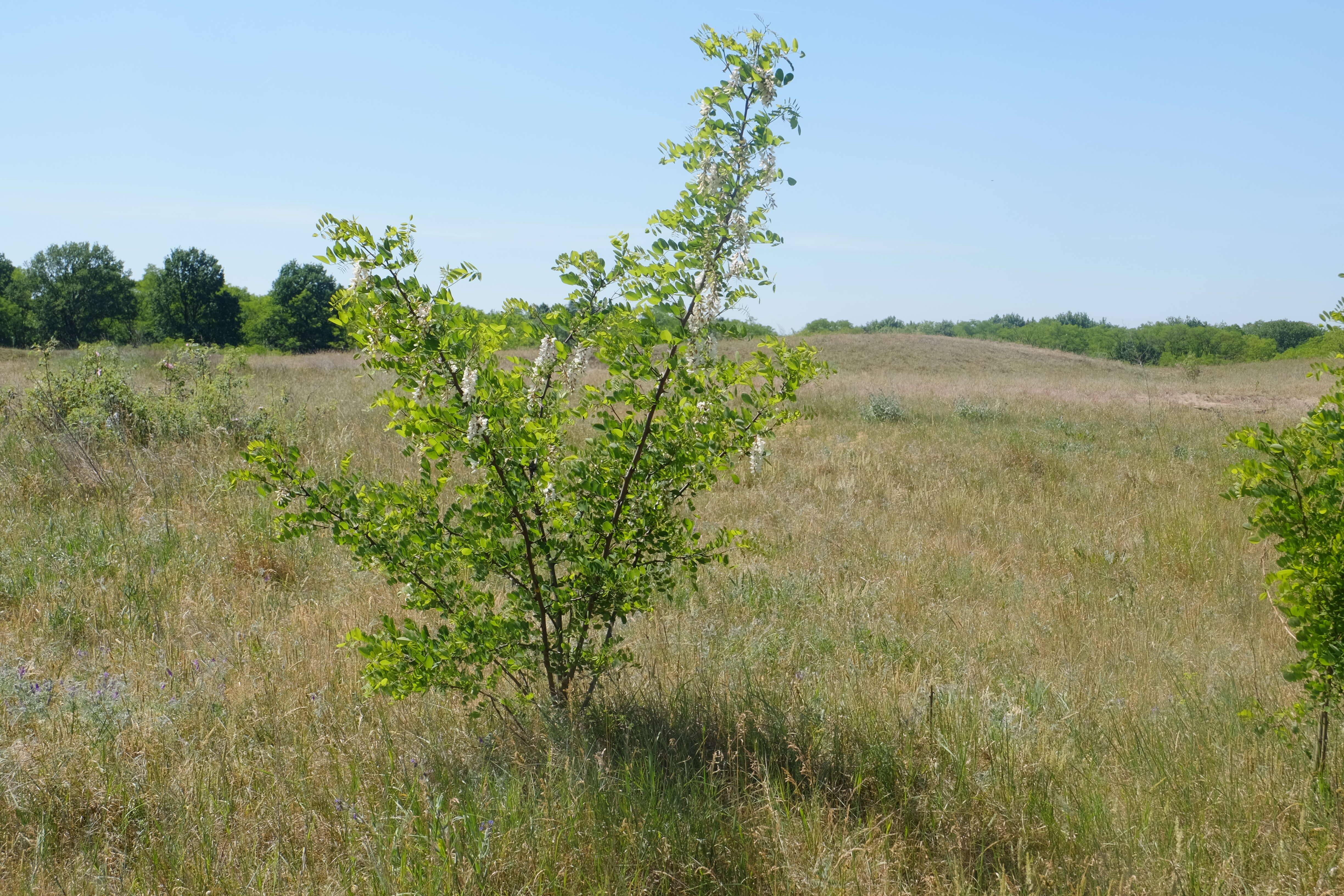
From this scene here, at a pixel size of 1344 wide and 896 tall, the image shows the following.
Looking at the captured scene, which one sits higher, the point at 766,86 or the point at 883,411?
the point at 766,86

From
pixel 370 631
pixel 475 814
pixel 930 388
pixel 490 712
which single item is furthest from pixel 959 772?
pixel 930 388

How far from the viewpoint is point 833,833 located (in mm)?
2756

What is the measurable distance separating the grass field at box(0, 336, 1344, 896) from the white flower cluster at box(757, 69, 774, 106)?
254cm

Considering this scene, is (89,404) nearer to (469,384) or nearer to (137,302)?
(469,384)

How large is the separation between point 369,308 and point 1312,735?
447 cm

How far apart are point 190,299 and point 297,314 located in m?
9.65

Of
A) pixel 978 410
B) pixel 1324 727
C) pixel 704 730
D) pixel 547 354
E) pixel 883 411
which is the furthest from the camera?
pixel 978 410

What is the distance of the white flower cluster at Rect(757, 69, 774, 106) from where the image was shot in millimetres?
3115

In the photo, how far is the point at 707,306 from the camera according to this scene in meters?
3.10

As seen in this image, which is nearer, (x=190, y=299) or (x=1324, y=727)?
(x=1324, y=727)

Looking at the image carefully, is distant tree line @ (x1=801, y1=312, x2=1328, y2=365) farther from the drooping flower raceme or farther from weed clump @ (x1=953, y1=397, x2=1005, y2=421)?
the drooping flower raceme

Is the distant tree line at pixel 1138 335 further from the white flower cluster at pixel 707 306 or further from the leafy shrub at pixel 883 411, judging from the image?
the white flower cluster at pixel 707 306

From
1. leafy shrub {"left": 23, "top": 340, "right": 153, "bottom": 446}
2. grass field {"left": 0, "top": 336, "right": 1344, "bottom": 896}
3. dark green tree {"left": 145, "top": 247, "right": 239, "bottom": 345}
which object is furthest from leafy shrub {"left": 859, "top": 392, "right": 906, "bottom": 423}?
dark green tree {"left": 145, "top": 247, "right": 239, "bottom": 345}

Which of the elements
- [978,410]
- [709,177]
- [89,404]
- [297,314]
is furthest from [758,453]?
[297,314]
